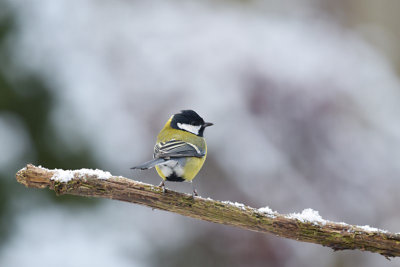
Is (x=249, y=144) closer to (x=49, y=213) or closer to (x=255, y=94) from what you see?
(x=255, y=94)

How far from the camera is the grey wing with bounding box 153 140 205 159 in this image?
9.15 feet

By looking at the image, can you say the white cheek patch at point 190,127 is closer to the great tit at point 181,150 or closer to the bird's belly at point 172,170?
the great tit at point 181,150

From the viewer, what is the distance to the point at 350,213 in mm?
4797

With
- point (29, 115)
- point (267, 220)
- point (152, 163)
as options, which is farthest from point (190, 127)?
point (29, 115)

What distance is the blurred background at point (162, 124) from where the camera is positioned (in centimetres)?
448

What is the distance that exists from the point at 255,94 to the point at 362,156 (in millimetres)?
1414

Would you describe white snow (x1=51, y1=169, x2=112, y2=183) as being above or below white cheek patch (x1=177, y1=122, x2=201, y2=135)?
below

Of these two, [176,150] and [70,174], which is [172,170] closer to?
[176,150]

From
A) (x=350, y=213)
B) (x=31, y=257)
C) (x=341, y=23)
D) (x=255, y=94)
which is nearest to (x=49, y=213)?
(x=31, y=257)

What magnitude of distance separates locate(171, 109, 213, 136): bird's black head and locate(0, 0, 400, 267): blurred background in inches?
57.1

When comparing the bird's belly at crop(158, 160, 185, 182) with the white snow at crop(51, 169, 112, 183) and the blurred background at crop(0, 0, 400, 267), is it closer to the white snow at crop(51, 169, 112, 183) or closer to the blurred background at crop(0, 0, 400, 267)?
the white snow at crop(51, 169, 112, 183)

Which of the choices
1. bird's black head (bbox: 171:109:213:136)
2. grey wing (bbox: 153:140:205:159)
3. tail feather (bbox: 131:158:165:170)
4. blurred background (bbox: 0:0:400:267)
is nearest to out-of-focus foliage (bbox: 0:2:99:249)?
blurred background (bbox: 0:0:400:267)

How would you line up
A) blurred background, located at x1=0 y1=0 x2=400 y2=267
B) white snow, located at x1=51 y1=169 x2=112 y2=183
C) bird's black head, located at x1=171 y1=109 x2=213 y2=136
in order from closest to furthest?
white snow, located at x1=51 y1=169 x2=112 y2=183, bird's black head, located at x1=171 y1=109 x2=213 y2=136, blurred background, located at x1=0 y1=0 x2=400 y2=267

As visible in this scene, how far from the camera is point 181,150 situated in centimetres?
287
